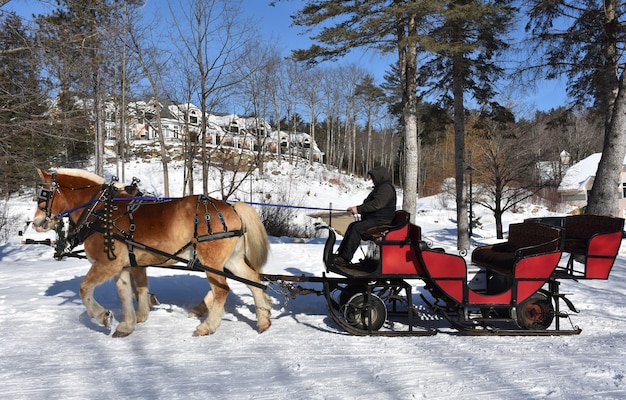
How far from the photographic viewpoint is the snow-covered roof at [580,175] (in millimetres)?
35312

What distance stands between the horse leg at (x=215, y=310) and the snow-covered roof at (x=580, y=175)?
3726 cm

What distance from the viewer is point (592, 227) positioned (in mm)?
5203

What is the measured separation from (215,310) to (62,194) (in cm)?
224

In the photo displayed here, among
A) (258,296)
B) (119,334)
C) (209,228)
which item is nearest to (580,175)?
(258,296)

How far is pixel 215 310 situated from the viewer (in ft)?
16.2

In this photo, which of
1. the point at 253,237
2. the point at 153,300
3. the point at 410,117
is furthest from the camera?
the point at 410,117

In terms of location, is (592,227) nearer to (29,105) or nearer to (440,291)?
(440,291)

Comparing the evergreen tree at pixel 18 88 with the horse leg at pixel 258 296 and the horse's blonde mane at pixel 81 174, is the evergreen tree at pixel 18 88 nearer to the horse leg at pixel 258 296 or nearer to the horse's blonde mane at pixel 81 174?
the horse's blonde mane at pixel 81 174

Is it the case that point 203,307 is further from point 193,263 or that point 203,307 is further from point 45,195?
point 45,195

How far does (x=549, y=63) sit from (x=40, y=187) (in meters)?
12.1

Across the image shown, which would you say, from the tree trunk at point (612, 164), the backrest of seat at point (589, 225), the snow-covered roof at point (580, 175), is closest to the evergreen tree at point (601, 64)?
the tree trunk at point (612, 164)

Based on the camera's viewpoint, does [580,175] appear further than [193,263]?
Yes

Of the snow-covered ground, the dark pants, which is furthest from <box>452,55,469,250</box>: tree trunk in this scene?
the dark pants

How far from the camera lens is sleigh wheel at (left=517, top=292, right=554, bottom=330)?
4938 mm
